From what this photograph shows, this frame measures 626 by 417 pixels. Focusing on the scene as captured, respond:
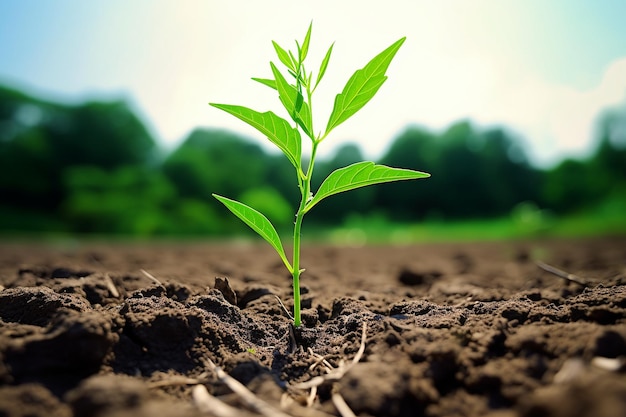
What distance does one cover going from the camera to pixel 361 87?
1.49 meters

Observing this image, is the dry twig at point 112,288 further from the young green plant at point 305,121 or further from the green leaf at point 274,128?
the green leaf at point 274,128

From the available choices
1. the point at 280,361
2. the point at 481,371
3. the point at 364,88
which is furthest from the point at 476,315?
the point at 364,88

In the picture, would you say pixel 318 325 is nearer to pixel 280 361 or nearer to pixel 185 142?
pixel 280 361

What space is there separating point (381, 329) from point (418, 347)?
0.23 meters

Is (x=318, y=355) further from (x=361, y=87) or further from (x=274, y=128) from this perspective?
(x=361, y=87)

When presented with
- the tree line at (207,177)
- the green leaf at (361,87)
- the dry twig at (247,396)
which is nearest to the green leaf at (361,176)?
the green leaf at (361,87)

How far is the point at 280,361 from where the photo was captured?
1.41 m

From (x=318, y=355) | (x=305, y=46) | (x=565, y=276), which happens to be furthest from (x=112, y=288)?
(x=565, y=276)

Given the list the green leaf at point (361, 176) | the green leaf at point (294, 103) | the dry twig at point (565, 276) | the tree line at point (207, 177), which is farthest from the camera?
the tree line at point (207, 177)

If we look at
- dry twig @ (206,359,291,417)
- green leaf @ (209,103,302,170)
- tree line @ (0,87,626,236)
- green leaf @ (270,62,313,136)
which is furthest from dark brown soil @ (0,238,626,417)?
tree line @ (0,87,626,236)

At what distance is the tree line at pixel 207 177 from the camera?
757 inches

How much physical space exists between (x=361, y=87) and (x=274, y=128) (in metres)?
0.33

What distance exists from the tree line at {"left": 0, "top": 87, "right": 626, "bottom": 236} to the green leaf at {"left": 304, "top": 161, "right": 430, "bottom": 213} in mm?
14903

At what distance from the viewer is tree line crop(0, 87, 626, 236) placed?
63.1 feet
